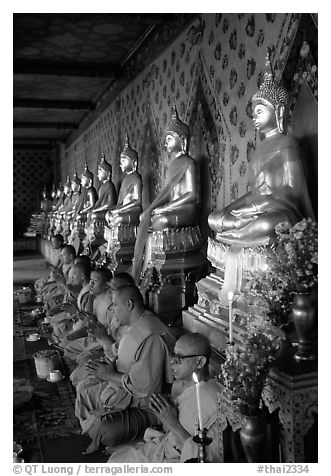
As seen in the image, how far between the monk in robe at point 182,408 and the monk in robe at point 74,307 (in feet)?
6.55

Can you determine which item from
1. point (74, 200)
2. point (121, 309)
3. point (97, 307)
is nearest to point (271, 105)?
point (121, 309)

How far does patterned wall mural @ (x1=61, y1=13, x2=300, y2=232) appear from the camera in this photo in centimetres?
334

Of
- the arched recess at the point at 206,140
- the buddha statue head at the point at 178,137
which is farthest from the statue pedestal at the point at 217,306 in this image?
the buddha statue head at the point at 178,137

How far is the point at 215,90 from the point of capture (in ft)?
13.3

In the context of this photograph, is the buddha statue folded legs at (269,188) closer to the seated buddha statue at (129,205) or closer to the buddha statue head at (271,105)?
the buddha statue head at (271,105)

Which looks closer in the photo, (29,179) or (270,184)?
(270,184)

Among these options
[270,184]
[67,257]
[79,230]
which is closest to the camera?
[270,184]

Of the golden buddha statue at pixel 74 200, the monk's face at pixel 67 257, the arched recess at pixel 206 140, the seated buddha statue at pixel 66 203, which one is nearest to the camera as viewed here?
the arched recess at pixel 206 140

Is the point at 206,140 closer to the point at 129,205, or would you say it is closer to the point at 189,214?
the point at 189,214

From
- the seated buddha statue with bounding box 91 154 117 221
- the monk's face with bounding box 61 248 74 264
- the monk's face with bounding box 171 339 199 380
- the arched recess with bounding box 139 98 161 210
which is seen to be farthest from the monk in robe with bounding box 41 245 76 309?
the monk's face with bounding box 171 339 199 380

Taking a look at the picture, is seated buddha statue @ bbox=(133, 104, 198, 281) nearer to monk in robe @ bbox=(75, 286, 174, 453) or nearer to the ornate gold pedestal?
monk in robe @ bbox=(75, 286, 174, 453)

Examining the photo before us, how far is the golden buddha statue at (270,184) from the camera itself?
2.48 m

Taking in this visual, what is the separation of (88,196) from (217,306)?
5.10 m
